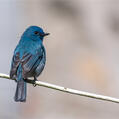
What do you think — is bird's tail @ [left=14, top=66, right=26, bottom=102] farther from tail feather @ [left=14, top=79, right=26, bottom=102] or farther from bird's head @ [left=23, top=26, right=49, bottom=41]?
bird's head @ [left=23, top=26, right=49, bottom=41]

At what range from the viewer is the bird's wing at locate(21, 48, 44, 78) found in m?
9.84

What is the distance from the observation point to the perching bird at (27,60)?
973cm

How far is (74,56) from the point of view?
12750 mm

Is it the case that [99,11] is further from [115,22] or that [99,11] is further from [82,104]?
[82,104]

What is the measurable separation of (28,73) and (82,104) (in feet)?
9.56

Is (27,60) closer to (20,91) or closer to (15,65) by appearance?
(15,65)

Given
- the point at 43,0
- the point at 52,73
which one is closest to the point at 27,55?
the point at 52,73

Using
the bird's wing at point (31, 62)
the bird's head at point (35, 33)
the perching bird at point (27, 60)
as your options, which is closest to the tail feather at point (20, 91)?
the perching bird at point (27, 60)

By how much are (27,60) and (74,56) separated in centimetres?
284

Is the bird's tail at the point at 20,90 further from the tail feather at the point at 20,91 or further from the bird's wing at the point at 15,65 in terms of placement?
the bird's wing at the point at 15,65

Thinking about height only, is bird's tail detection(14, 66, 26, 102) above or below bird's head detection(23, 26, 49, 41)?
below

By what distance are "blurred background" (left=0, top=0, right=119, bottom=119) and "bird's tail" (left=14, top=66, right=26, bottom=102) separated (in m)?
2.35

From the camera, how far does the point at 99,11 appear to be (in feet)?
43.0

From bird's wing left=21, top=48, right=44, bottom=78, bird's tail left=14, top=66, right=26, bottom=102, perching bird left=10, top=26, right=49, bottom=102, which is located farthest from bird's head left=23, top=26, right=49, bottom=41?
bird's tail left=14, top=66, right=26, bottom=102
